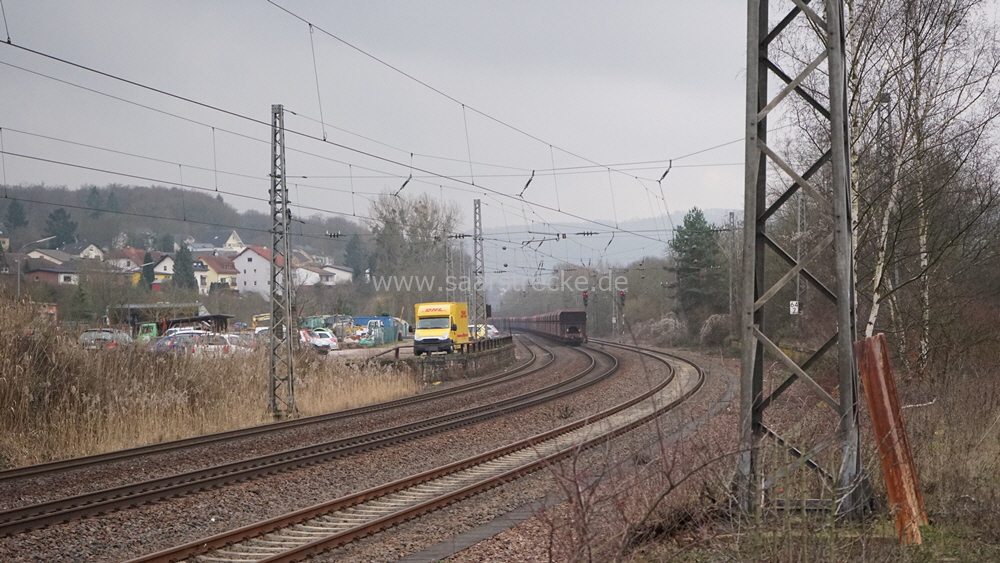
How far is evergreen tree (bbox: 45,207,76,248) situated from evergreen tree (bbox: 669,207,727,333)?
86.7m

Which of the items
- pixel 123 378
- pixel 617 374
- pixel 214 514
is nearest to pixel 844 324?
pixel 214 514

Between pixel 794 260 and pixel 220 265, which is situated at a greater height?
pixel 220 265

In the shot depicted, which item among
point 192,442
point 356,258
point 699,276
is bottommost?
point 192,442

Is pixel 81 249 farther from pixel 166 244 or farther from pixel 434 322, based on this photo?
pixel 434 322

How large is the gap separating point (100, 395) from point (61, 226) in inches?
4097

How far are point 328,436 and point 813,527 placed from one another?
11920 millimetres

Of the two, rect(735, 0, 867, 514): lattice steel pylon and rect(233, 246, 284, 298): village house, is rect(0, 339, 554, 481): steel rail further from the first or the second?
rect(233, 246, 284, 298): village house

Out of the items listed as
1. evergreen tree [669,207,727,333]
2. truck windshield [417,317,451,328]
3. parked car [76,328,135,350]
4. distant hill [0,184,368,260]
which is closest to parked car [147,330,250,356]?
parked car [76,328,135,350]

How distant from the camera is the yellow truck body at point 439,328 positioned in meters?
36.9

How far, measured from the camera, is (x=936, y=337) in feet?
56.2

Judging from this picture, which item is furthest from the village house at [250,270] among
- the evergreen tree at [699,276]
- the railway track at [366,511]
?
the railway track at [366,511]

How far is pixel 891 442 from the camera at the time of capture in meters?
6.45

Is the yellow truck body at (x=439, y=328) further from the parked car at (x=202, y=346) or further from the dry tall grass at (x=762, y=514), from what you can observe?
the dry tall grass at (x=762, y=514)

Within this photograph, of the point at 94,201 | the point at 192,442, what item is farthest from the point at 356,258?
the point at 192,442
